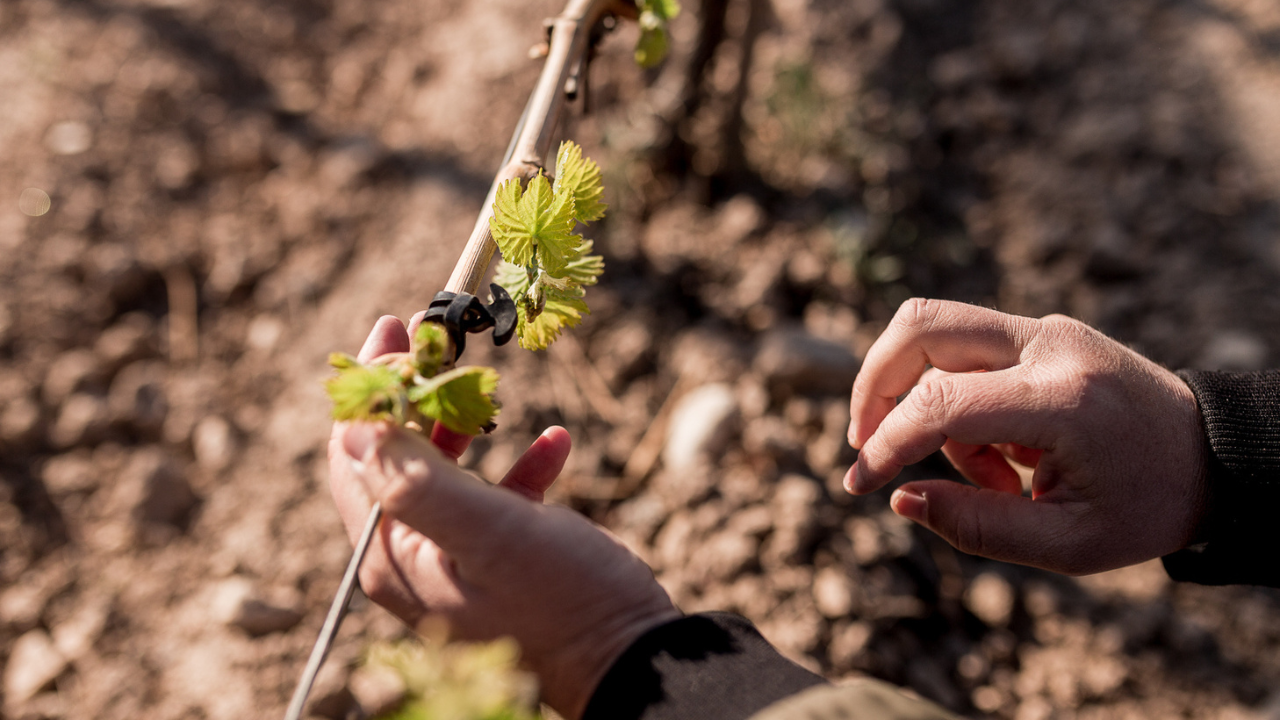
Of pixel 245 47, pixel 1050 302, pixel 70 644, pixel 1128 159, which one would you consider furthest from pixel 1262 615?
pixel 245 47

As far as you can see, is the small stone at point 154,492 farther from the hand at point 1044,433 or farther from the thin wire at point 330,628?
the hand at point 1044,433

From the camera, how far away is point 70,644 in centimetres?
162

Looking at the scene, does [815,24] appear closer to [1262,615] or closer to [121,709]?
[1262,615]

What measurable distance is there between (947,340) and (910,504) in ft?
0.82

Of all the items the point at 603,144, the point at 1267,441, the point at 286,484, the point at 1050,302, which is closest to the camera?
the point at 1267,441

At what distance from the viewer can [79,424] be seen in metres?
1.93

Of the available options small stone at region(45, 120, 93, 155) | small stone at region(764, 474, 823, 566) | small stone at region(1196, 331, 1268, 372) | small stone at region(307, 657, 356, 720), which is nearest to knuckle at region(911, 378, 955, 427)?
small stone at region(764, 474, 823, 566)

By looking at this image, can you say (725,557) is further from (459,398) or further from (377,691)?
Answer: (459,398)

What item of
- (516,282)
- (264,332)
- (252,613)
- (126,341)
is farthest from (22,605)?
(516,282)

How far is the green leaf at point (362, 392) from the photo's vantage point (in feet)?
2.06

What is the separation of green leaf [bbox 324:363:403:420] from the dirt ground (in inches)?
46.0

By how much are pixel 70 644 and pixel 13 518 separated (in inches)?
16.8

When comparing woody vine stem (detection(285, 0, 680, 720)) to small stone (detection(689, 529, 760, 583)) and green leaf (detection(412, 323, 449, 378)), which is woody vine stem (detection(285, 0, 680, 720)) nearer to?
green leaf (detection(412, 323, 449, 378))

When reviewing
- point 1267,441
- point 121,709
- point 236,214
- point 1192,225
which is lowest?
point 121,709
